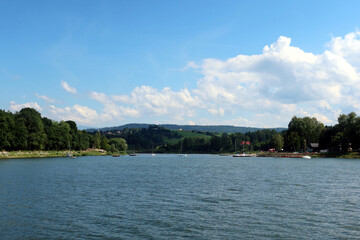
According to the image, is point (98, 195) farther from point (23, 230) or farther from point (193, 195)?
point (23, 230)

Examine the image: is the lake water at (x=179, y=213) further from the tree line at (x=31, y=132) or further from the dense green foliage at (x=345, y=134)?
the dense green foliage at (x=345, y=134)

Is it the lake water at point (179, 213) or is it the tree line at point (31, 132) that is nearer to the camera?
the lake water at point (179, 213)

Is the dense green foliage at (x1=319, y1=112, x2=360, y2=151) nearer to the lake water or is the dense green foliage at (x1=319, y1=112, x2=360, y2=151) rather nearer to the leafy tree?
the lake water

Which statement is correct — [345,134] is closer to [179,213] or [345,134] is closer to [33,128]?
[33,128]

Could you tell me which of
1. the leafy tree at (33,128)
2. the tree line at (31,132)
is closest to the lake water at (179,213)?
the tree line at (31,132)

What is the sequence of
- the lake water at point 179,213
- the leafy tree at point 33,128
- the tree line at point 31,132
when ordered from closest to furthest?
the lake water at point 179,213 < the tree line at point 31,132 < the leafy tree at point 33,128

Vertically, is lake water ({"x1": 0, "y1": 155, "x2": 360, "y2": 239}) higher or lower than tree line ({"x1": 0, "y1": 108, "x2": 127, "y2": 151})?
lower

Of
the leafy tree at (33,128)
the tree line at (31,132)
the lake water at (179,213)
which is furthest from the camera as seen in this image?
the leafy tree at (33,128)

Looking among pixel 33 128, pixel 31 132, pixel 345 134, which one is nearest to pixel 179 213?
pixel 33 128

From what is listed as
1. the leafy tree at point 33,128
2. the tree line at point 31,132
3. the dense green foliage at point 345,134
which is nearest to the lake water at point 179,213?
the tree line at point 31,132

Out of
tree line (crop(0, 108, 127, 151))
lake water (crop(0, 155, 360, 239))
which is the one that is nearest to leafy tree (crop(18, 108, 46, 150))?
tree line (crop(0, 108, 127, 151))

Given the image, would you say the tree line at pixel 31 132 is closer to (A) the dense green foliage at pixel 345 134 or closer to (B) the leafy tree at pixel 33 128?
(B) the leafy tree at pixel 33 128

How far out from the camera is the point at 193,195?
38625 millimetres

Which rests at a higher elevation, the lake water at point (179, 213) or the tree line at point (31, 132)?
the tree line at point (31, 132)
